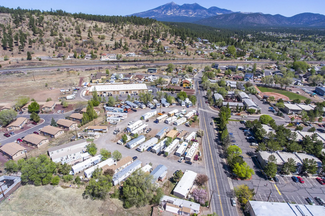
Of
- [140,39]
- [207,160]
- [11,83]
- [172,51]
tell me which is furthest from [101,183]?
[140,39]

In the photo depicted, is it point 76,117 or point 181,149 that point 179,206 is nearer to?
point 181,149

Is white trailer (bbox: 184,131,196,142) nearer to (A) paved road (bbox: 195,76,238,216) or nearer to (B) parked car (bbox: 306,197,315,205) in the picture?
(A) paved road (bbox: 195,76,238,216)

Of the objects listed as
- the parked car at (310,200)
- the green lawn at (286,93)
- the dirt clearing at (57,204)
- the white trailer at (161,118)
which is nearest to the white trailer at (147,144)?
the white trailer at (161,118)

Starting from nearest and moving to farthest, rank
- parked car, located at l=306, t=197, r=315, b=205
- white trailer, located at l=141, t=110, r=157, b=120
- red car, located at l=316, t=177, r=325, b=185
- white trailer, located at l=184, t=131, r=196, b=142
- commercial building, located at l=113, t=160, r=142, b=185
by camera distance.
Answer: parked car, located at l=306, t=197, r=315, b=205
commercial building, located at l=113, t=160, r=142, b=185
red car, located at l=316, t=177, r=325, b=185
white trailer, located at l=184, t=131, r=196, b=142
white trailer, located at l=141, t=110, r=157, b=120

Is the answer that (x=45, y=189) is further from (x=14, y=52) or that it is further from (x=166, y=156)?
(x=14, y=52)

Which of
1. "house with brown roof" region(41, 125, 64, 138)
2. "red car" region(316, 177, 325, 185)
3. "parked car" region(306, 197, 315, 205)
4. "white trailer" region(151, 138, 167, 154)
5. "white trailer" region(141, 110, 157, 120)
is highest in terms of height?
"white trailer" region(141, 110, 157, 120)

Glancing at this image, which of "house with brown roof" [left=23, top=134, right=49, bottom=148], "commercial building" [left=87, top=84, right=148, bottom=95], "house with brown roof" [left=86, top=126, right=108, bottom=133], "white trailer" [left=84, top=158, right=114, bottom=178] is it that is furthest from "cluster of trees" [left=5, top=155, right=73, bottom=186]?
"commercial building" [left=87, top=84, right=148, bottom=95]
